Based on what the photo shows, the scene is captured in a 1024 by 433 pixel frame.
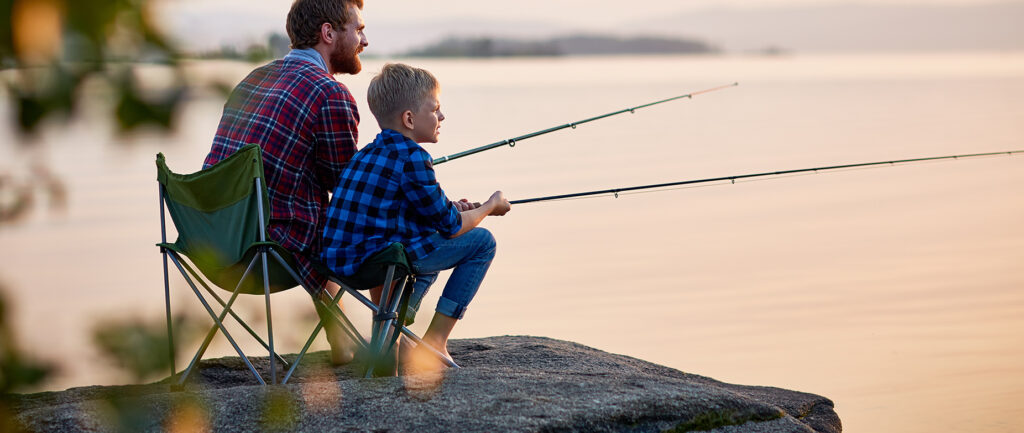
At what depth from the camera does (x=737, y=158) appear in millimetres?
12258

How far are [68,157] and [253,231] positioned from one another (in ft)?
7.79

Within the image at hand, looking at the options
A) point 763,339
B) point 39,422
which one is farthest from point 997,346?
point 39,422

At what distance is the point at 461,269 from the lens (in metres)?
3.39

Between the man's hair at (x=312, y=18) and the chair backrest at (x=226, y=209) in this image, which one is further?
the man's hair at (x=312, y=18)

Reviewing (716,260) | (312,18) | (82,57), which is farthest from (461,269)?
(716,260)

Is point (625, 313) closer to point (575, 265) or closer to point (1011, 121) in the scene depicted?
point (575, 265)

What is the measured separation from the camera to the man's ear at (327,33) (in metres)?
3.46

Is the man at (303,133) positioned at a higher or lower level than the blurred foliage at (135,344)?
higher

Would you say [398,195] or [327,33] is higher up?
[327,33]

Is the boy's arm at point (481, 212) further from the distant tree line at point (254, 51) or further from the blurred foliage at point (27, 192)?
the distant tree line at point (254, 51)

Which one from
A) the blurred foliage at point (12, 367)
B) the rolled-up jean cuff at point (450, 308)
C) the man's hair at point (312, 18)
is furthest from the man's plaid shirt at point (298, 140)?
the blurred foliage at point (12, 367)

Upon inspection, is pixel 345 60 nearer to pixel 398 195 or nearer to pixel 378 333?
pixel 398 195

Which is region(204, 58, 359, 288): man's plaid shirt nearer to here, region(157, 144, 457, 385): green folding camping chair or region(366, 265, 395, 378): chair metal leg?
region(157, 144, 457, 385): green folding camping chair

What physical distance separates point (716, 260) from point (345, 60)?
417 cm
